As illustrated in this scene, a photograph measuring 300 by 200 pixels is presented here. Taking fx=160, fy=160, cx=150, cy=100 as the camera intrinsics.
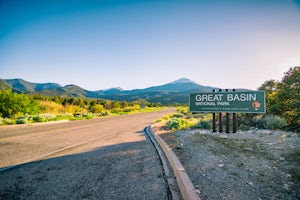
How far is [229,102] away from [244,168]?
15.1 ft

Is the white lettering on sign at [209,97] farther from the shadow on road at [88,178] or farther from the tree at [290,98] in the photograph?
the shadow on road at [88,178]

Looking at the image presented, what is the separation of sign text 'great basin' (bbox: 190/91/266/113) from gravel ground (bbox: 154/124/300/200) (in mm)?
1914

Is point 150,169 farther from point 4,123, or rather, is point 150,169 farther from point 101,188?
point 4,123

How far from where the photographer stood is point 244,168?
134 inches

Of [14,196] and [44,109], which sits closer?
[14,196]

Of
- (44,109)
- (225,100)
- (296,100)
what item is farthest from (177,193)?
A: (44,109)

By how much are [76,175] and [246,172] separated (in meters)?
3.47

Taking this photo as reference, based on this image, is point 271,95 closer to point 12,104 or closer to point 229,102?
point 229,102

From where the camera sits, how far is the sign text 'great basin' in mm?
6969

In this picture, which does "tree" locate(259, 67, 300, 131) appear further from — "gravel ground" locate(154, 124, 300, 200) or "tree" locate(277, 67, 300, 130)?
"gravel ground" locate(154, 124, 300, 200)

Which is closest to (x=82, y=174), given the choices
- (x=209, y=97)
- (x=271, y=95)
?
(x=209, y=97)

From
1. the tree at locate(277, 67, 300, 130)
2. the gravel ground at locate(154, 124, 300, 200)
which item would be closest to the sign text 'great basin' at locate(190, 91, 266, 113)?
the gravel ground at locate(154, 124, 300, 200)

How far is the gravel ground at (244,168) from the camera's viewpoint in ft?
8.35

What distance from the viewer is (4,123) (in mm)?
11922
